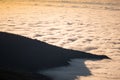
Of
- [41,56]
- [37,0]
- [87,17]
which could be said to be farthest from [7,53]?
[37,0]

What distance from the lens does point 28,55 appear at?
6.32 meters

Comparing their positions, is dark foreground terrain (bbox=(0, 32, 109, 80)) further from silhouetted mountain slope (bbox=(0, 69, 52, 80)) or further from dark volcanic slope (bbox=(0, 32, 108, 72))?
silhouetted mountain slope (bbox=(0, 69, 52, 80))

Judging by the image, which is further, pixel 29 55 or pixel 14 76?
A: pixel 29 55

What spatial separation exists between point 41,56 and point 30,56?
32cm

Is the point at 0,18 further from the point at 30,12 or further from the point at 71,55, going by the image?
the point at 71,55

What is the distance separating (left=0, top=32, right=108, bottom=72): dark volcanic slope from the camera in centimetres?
582

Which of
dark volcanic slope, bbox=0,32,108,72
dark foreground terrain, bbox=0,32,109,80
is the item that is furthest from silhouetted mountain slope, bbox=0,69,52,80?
dark volcanic slope, bbox=0,32,108,72

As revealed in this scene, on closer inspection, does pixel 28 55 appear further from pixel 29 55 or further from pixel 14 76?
pixel 14 76

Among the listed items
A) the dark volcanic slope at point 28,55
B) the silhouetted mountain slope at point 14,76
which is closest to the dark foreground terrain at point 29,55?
the dark volcanic slope at point 28,55

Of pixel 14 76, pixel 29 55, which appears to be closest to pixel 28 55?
pixel 29 55

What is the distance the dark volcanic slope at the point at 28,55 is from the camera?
5.82 m

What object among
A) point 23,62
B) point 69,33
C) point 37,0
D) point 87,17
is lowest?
point 23,62

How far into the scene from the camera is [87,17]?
55.7 ft

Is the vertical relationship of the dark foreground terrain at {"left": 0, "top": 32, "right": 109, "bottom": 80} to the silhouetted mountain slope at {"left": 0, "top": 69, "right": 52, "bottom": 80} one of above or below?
above
